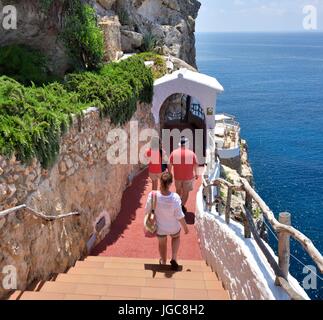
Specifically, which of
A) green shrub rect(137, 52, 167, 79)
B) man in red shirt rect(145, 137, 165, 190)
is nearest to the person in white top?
man in red shirt rect(145, 137, 165, 190)

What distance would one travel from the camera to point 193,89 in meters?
16.4

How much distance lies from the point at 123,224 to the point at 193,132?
9.38m

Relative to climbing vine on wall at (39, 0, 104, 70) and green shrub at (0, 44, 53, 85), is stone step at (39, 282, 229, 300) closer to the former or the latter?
green shrub at (0, 44, 53, 85)

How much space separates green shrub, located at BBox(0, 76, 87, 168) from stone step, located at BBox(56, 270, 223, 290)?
6.87ft

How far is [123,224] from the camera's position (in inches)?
430

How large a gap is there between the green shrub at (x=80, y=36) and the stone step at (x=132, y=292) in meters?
8.47

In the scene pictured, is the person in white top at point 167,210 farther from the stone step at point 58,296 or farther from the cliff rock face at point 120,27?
the cliff rock face at point 120,27

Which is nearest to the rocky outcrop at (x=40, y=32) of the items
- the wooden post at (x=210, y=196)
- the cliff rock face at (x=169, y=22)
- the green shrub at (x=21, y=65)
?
the green shrub at (x=21, y=65)

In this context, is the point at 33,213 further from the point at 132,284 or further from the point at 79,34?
the point at 79,34

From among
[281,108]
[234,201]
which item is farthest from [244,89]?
[234,201]

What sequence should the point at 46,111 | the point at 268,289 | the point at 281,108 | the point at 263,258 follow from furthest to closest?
1. the point at 281,108
2. the point at 46,111
3. the point at 263,258
4. the point at 268,289

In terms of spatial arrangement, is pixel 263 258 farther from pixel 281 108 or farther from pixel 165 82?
pixel 281 108

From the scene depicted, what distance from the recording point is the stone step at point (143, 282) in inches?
249

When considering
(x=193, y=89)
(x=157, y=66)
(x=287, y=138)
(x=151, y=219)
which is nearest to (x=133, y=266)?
(x=151, y=219)
